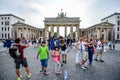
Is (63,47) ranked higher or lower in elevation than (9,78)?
higher

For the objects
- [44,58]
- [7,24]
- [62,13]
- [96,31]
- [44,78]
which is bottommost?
[44,78]

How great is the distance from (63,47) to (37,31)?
74.4 m

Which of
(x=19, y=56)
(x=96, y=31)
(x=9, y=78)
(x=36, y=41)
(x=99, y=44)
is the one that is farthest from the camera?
(x=96, y=31)

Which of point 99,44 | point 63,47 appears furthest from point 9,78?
point 99,44

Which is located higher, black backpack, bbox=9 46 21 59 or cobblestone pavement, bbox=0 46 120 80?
black backpack, bbox=9 46 21 59

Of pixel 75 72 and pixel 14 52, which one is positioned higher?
pixel 14 52

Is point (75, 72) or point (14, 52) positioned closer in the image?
point (14, 52)

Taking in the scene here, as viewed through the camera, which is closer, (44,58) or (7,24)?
(44,58)

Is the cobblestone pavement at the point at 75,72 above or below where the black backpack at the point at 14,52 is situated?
below

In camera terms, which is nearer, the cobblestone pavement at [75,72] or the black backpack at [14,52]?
the black backpack at [14,52]

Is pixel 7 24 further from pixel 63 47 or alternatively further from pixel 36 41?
pixel 63 47

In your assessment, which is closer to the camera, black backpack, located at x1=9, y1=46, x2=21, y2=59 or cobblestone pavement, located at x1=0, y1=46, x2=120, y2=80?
black backpack, located at x1=9, y1=46, x2=21, y2=59

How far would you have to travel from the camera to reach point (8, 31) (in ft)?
259

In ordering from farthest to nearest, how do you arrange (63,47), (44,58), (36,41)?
(36,41)
(63,47)
(44,58)
